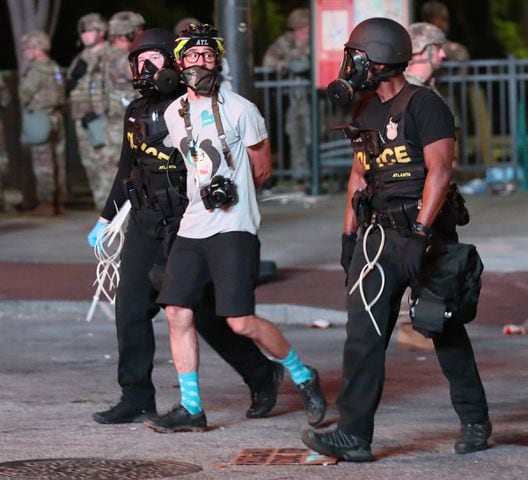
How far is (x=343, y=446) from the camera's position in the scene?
7.20 m

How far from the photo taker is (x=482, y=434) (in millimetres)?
7434

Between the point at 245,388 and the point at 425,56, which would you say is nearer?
the point at 245,388

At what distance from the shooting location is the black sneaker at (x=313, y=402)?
8.12m

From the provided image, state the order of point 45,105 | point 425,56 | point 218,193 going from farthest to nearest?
point 45,105 → point 425,56 → point 218,193

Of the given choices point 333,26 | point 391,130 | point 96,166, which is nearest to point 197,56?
point 391,130

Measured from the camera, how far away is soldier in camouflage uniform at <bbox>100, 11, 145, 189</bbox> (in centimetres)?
1675

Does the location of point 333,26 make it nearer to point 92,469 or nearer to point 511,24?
point 92,469

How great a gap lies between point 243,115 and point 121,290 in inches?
44.4

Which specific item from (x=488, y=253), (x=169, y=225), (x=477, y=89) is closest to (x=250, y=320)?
(x=169, y=225)

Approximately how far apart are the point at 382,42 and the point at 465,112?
13.5m

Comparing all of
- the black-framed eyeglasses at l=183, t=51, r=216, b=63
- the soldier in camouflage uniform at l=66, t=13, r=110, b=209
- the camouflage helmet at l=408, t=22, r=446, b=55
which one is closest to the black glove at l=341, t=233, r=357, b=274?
the black-framed eyeglasses at l=183, t=51, r=216, b=63

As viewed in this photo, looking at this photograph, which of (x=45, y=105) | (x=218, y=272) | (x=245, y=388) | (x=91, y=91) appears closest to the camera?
(x=218, y=272)

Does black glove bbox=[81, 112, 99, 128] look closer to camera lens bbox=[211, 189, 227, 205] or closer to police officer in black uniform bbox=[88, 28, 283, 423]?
police officer in black uniform bbox=[88, 28, 283, 423]

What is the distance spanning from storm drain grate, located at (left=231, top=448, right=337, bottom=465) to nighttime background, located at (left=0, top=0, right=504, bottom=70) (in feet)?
67.0
